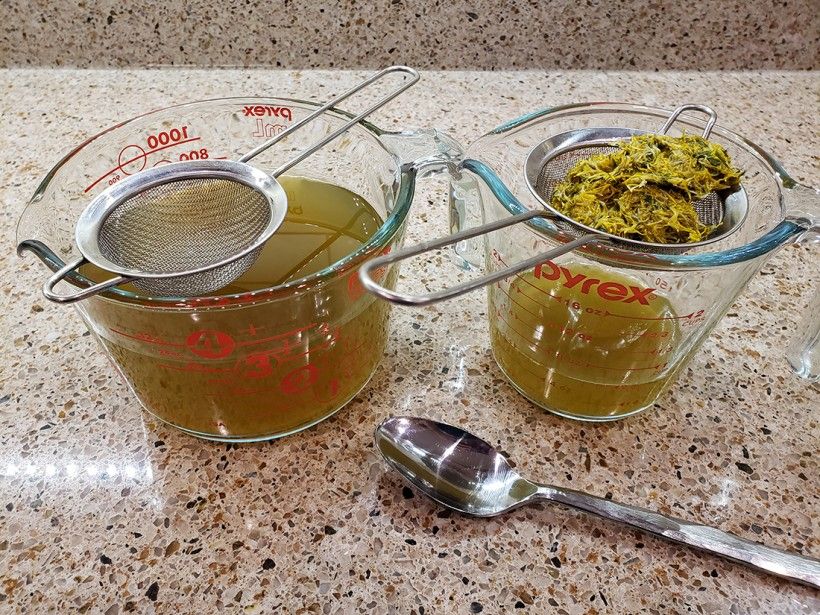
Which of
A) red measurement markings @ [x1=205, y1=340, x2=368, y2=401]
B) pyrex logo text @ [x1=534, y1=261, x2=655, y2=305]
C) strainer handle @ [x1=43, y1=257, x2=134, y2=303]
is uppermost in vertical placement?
strainer handle @ [x1=43, y1=257, x2=134, y2=303]

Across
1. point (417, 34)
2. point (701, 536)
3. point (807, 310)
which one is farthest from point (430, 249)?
point (417, 34)

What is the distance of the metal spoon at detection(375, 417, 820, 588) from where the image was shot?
547mm

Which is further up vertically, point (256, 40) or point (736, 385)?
point (256, 40)

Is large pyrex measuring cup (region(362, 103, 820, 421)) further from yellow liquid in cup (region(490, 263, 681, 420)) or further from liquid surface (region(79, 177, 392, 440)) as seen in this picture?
liquid surface (region(79, 177, 392, 440))

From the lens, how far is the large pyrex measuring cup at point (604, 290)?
0.54 meters

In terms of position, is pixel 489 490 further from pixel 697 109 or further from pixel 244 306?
pixel 697 109

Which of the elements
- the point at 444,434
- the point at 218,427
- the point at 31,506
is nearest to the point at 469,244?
the point at 444,434

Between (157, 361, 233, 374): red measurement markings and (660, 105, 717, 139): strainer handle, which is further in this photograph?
(660, 105, 717, 139): strainer handle

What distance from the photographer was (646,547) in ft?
1.86

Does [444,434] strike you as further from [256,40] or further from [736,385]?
[256,40]

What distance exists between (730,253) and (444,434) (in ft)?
1.00

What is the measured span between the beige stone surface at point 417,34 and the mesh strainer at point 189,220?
534 mm

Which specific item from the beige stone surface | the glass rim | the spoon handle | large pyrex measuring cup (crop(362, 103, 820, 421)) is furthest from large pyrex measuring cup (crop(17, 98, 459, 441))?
the beige stone surface

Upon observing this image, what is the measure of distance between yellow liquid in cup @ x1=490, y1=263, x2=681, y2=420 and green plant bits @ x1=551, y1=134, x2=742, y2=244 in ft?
0.18
